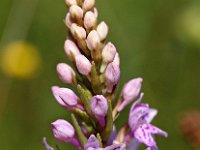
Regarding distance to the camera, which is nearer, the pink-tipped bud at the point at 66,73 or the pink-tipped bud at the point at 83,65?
the pink-tipped bud at the point at 83,65

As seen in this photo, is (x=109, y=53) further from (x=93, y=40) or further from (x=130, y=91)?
(x=130, y=91)

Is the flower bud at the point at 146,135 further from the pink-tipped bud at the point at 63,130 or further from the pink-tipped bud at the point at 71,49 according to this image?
the pink-tipped bud at the point at 71,49

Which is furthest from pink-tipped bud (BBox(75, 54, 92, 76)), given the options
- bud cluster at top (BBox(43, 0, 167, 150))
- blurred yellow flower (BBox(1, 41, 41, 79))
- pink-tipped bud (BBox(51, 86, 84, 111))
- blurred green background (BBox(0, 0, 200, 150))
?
blurred yellow flower (BBox(1, 41, 41, 79))

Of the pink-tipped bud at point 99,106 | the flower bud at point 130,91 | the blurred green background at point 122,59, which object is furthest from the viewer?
the blurred green background at point 122,59

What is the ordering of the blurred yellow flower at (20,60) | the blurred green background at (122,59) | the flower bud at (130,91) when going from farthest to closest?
the blurred yellow flower at (20,60)
the blurred green background at (122,59)
the flower bud at (130,91)

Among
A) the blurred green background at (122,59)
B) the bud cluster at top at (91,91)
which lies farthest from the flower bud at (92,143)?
the blurred green background at (122,59)

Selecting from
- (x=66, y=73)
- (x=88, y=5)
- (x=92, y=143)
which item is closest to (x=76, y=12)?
(x=88, y=5)
